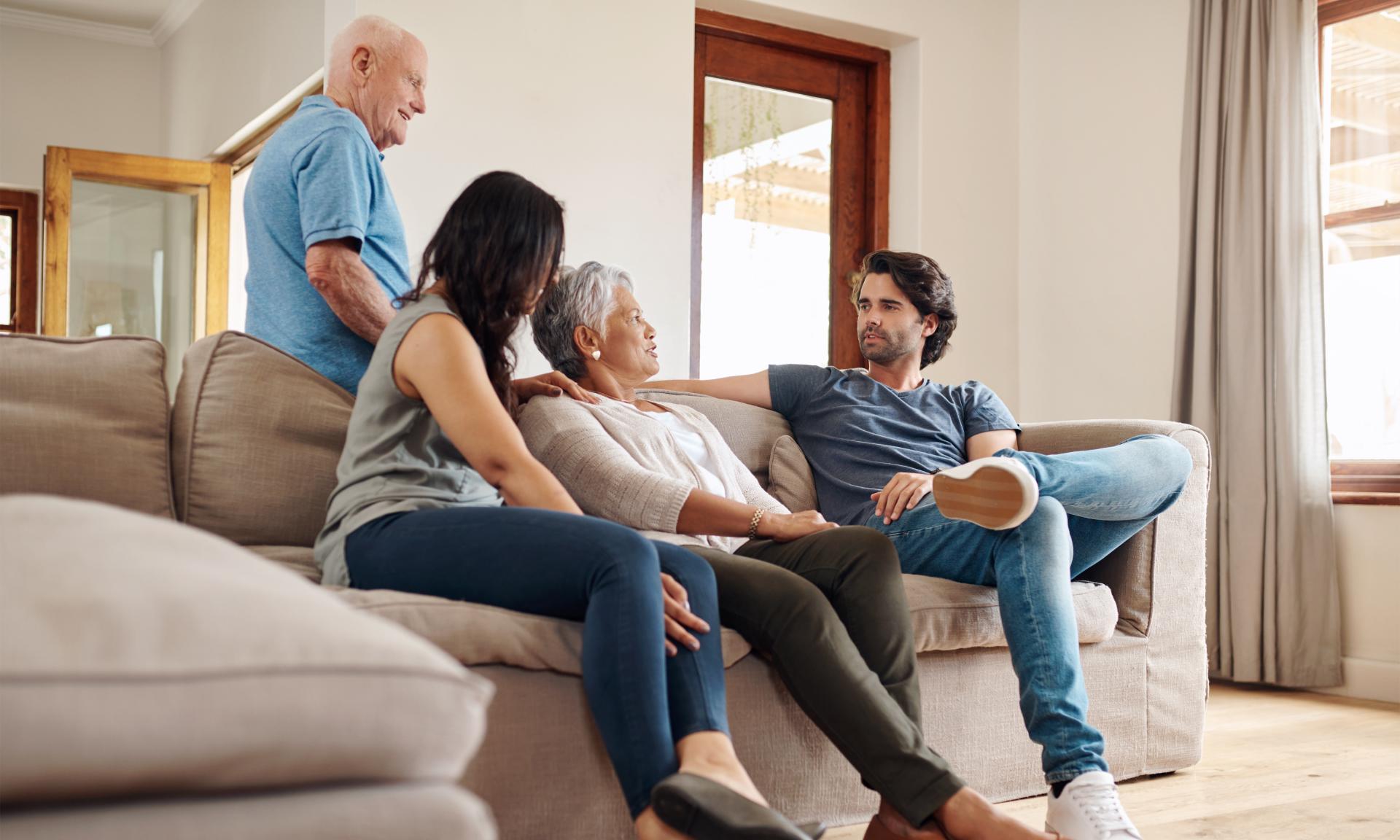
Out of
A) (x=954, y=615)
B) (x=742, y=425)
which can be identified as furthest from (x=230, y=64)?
(x=954, y=615)

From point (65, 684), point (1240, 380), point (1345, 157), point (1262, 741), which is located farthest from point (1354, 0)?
point (65, 684)

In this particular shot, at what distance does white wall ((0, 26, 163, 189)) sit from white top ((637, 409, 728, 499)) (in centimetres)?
496

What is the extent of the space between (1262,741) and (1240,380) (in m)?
1.36

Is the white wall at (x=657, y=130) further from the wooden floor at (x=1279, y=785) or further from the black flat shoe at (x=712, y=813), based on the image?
the black flat shoe at (x=712, y=813)

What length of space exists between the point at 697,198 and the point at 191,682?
3713 millimetres

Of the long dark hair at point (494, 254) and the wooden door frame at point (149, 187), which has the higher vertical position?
the wooden door frame at point (149, 187)

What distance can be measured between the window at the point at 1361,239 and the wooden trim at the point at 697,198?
6.81 feet

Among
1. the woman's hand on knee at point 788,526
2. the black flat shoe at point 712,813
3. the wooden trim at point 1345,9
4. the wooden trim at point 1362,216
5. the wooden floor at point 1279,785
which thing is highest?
the wooden trim at point 1345,9

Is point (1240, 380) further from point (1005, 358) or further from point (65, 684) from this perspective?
point (65, 684)

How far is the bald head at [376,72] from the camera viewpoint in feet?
7.86

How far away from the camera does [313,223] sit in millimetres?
2186

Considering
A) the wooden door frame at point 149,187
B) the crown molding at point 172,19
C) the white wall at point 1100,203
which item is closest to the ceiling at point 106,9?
the crown molding at point 172,19

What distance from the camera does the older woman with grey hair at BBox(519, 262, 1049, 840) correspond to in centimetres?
169

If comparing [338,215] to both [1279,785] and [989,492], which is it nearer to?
[989,492]
